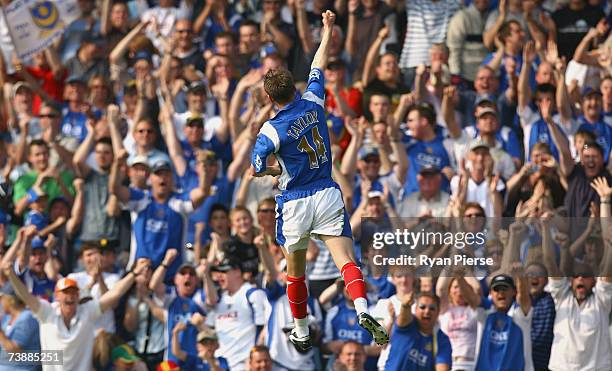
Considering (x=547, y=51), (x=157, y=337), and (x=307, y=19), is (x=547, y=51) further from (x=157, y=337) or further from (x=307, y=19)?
(x=157, y=337)

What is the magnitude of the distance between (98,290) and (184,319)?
1.06 m

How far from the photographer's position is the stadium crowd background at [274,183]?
17.1 meters

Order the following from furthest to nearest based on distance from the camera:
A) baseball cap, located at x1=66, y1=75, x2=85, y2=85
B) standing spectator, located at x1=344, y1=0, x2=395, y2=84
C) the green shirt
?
1. baseball cap, located at x1=66, y1=75, x2=85, y2=85
2. standing spectator, located at x1=344, y1=0, x2=395, y2=84
3. the green shirt

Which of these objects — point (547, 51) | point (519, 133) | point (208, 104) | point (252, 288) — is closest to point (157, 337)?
point (252, 288)

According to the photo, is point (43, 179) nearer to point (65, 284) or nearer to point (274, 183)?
point (65, 284)

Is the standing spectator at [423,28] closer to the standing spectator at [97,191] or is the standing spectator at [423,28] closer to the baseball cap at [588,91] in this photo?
the baseball cap at [588,91]

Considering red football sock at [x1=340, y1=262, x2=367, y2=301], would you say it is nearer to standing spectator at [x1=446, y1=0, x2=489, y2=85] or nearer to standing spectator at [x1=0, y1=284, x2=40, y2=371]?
standing spectator at [x1=0, y1=284, x2=40, y2=371]

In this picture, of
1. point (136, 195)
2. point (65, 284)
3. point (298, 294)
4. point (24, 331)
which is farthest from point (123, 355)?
point (298, 294)

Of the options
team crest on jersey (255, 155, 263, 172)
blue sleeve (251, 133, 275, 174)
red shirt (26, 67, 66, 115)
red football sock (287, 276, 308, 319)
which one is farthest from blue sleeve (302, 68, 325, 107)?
red shirt (26, 67, 66, 115)

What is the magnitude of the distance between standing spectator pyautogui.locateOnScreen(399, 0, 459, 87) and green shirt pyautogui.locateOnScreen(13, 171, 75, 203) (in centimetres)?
466

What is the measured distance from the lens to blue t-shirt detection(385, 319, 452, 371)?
55.6 ft

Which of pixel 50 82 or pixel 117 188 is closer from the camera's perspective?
pixel 117 188

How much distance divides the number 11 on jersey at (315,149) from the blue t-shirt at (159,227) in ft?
19.1

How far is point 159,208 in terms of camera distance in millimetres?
18906
